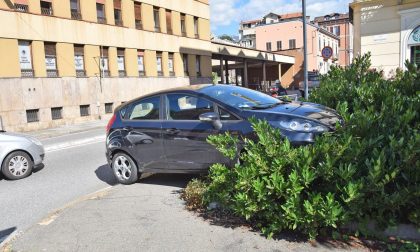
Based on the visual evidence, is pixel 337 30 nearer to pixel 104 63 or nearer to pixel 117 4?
pixel 117 4

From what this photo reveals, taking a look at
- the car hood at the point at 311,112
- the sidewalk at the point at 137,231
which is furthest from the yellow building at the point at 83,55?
the car hood at the point at 311,112

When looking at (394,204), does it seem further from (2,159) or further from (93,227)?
(2,159)

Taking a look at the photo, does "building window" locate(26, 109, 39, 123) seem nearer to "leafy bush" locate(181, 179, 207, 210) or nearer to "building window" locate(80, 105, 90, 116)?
"building window" locate(80, 105, 90, 116)

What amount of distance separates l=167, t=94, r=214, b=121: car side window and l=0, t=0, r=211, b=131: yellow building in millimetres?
17122

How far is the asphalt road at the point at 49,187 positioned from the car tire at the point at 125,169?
526 mm

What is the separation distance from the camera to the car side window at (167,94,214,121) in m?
6.00

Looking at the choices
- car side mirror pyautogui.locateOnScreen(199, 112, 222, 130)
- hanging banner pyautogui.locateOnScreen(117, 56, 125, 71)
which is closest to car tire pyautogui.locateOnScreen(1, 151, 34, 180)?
car side mirror pyautogui.locateOnScreen(199, 112, 222, 130)

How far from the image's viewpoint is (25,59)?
71.5ft

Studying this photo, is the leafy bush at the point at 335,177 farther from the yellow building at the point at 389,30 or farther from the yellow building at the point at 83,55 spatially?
the yellow building at the point at 83,55

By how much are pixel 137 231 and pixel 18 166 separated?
16.9 ft

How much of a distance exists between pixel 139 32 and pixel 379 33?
62.1 ft

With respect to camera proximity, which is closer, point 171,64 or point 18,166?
point 18,166

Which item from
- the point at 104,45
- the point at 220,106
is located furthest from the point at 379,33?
the point at 104,45

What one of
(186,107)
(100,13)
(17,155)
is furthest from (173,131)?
(100,13)
